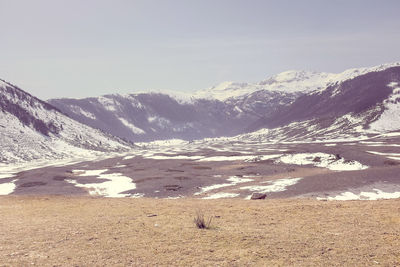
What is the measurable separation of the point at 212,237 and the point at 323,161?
6839 centimetres

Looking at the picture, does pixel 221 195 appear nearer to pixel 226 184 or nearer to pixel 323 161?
pixel 226 184

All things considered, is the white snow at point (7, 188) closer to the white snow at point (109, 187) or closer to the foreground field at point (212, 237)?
the white snow at point (109, 187)

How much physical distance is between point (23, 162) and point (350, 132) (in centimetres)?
16255

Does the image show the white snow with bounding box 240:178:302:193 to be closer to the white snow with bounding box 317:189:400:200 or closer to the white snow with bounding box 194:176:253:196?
the white snow with bounding box 194:176:253:196

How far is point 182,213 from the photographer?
22.9 metres

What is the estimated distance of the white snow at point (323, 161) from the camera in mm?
69375

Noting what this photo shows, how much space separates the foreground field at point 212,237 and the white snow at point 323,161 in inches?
1955

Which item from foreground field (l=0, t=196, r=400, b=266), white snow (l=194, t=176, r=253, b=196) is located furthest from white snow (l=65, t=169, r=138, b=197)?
foreground field (l=0, t=196, r=400, b=266)

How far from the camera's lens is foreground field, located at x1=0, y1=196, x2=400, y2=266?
1308 centimetres

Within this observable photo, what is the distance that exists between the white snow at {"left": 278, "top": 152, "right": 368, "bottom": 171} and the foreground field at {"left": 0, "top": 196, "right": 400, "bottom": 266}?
49650 millimetres

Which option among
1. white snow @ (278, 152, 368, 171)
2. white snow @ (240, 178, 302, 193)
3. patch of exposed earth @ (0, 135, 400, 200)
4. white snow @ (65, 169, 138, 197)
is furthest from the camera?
white snow @ (278, 152, 368, 171)

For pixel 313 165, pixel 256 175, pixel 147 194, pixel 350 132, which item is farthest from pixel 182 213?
pixel 350 132

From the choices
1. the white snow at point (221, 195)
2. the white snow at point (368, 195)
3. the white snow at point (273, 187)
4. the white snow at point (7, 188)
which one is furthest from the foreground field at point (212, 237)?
the white snow at point (7, 188)

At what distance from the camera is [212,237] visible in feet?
52.5
